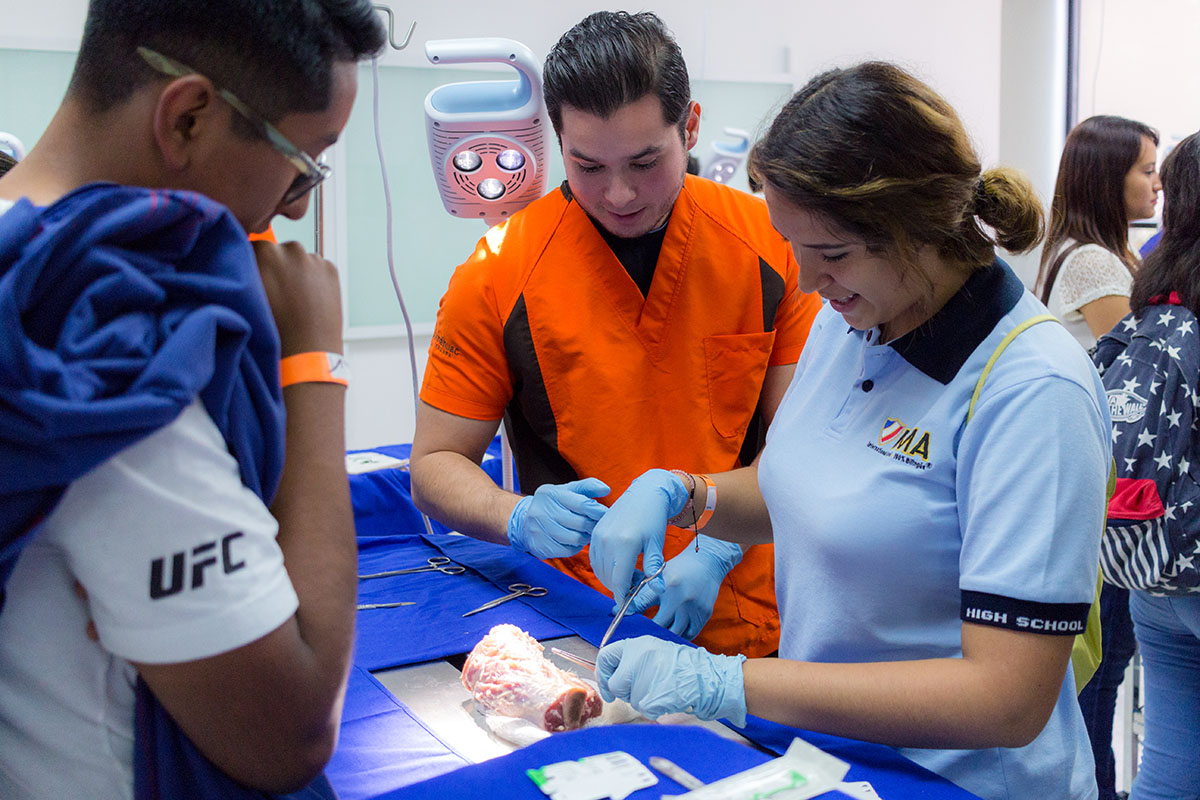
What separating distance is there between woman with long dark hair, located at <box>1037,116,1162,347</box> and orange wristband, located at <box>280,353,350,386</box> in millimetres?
2708

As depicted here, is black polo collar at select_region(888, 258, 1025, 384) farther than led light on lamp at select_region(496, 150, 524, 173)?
No

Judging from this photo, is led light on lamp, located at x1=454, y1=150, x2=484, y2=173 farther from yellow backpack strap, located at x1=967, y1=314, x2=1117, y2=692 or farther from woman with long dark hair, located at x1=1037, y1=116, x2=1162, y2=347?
woman with long dark hair, located at x1=1037, y1=116, x2=1162, y2=347

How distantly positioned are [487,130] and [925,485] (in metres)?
1.23

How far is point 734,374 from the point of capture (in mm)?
1808

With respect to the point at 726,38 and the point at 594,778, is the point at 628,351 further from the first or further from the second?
the point at 726,38

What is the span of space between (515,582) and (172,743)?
40.4 inches

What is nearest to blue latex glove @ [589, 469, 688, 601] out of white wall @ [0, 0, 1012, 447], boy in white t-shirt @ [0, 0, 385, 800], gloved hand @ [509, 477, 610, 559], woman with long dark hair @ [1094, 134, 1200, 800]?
gloved hand @ [509, 477, 610, 559]

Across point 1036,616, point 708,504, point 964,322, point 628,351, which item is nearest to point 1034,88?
point 628,351

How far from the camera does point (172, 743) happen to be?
2.23ft

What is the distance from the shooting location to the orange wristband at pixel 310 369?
761 millimetres

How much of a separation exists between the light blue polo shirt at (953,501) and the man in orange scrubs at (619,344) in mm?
428

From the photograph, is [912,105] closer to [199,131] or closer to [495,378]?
[199,131]

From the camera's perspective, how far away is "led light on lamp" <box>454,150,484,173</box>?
1.97 meters

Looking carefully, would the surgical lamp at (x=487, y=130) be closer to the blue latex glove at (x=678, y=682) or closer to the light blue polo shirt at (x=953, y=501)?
the light blue polo shirt at (x=953, y=501)
